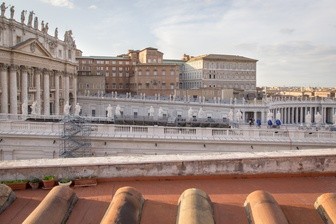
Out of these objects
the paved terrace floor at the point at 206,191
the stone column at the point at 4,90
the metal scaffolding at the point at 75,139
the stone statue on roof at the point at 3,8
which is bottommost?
the metal scaffolding at the point at 75,139

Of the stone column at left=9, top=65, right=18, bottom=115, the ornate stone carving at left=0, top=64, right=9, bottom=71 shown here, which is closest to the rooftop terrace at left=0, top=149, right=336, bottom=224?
the ornate stone carving at left=0, top=64, right=9, bottom=71

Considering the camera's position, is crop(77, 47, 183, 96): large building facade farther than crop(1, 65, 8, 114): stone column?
Yes

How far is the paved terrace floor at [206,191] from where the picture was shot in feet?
16.0

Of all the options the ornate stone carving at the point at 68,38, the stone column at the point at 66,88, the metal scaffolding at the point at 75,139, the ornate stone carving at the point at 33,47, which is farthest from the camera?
the ornate stone carving at the point at 68,38

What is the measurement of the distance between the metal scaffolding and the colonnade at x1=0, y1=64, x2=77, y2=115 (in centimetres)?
1140

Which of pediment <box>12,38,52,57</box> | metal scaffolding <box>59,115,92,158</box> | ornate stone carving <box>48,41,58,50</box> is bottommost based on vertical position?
metal scaffolding <box>59,115,92,158</box>

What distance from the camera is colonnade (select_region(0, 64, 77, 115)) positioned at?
142ft

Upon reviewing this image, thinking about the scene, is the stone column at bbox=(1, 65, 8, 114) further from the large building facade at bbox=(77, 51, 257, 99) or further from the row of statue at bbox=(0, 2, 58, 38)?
the large building facade at bbox=(77, 51, 257, 99)

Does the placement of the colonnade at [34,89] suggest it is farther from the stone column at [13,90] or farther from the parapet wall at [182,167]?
the parapet wall at [182,167]

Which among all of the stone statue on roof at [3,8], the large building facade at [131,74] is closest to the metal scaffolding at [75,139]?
the stone statue on roof at [3,8]

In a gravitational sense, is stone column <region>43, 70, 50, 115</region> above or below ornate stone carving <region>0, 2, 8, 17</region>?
below

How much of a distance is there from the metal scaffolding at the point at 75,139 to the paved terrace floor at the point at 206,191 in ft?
58.6

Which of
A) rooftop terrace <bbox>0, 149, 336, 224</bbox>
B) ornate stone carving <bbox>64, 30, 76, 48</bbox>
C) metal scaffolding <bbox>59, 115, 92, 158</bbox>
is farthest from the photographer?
ornate stone carving <bbox>64, 30, 76, 48</bbox>

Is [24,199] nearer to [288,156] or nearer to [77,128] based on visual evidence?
[288,156]
